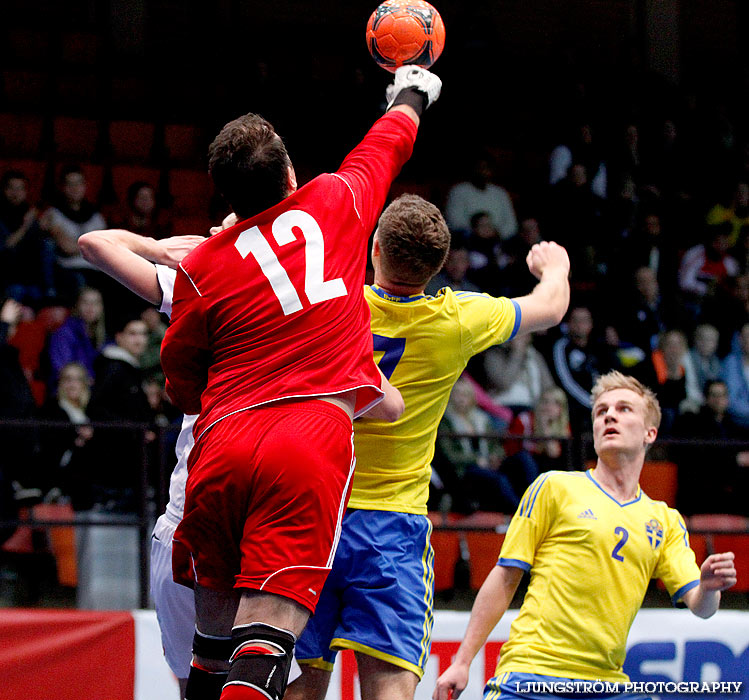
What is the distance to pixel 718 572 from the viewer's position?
3.31 meters

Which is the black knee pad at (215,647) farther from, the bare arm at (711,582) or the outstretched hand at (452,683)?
the bare arm at (711,582)

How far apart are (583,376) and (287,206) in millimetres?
5556

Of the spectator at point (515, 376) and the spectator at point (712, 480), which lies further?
the spectator at point (515, 376)

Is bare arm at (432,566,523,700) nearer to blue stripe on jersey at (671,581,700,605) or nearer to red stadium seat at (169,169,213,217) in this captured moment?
blue stripe on jersey at (671,581,700,605)

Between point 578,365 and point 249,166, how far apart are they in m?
5.62

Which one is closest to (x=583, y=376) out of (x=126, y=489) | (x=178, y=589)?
(x=126, y=489)

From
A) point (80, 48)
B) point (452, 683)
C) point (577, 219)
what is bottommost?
point (452, 683)

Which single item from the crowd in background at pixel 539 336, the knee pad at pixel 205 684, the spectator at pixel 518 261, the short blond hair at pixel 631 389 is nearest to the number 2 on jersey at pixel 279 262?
the knee pad at pixel 205 684

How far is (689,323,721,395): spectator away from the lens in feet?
27.5

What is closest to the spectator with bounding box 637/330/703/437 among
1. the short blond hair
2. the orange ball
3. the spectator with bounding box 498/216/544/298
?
the spectator with bounding box 498/216/544/298

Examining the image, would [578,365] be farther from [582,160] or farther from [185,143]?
[185,143]

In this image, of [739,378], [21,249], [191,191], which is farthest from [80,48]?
[739,378]

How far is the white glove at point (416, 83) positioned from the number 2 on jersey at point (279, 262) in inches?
27.7

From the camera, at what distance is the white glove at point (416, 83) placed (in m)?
3.14
